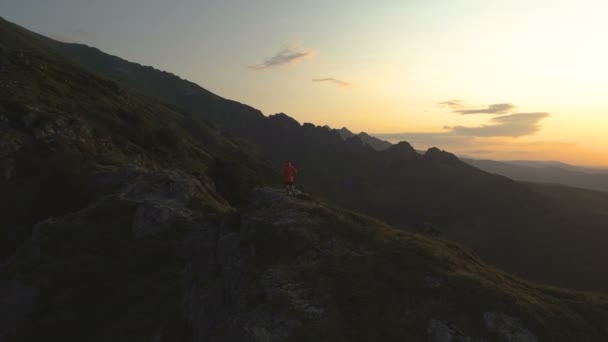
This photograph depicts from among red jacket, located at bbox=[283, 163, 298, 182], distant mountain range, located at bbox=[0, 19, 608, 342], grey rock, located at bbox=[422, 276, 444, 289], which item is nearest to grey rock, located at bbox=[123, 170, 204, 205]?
distant mountain range, located at bbox=[0, 19, 608, 342]

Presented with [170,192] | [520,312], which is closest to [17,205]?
[170,192]

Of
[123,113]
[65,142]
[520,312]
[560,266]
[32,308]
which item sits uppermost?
[123,113]

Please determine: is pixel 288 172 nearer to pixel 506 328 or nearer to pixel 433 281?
pixel 433 281

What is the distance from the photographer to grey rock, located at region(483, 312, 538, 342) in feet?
53.5

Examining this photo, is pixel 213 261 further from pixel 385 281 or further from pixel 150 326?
pixel 385 281

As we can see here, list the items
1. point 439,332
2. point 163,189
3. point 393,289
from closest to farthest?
point 439,332 < point 393,289 < point 163,189

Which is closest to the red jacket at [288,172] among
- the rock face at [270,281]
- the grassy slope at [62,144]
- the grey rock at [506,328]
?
the rock face at [270,281]

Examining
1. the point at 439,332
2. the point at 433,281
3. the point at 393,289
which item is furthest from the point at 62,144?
the point at 439,332

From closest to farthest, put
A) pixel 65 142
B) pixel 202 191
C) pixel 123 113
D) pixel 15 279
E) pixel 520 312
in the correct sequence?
pixel 520 312, pixel 15 279, pixel 202 191, pixel 65 142, pixel 123 113

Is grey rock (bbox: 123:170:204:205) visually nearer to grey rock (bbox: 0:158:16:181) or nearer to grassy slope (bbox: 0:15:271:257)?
grassy slope (bbox: 0:15:271:257)

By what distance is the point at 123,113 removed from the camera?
86188mm

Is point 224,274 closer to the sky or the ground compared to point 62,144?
closer to the ground

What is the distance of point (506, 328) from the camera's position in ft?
54.8

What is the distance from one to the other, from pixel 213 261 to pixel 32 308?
1160 centimetres
